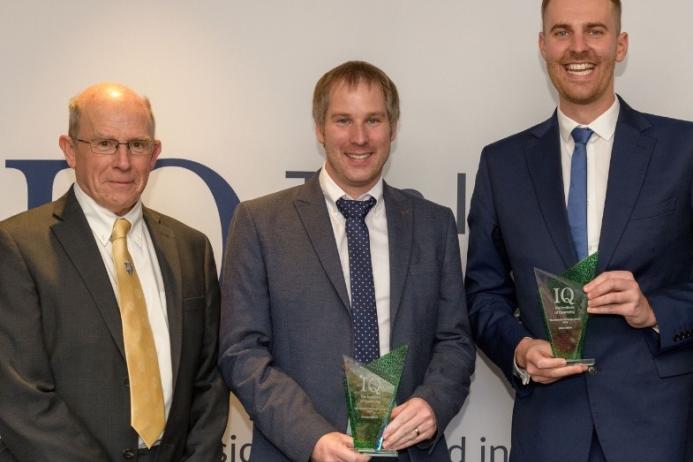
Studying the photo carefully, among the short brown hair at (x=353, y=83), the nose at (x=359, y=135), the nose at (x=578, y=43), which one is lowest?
the nose at (x=359, y=135)

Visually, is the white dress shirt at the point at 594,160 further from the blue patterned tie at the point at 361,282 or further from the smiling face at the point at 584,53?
the blue patterned tie at the point at 361,282

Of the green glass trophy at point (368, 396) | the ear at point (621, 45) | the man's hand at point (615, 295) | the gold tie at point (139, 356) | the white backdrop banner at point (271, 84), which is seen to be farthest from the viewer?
the white backdrop banner at point (271, 84)

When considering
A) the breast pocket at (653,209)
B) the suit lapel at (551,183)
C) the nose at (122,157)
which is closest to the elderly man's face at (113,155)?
the nose at (122,157)

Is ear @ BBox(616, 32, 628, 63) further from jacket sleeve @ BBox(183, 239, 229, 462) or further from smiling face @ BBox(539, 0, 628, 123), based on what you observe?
jacket sleeve @ BBox(183, 239, 229, 462)

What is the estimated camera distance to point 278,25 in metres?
4.21

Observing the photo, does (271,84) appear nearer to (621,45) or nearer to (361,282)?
(361,282)

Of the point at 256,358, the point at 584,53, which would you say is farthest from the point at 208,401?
the point at 584,53

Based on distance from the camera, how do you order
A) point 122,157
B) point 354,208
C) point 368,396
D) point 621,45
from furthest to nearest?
point 621,45
point 354,208
point 122,157
point 368,396

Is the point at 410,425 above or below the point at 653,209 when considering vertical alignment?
below

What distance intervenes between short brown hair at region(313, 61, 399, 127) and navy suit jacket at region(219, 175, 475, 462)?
30 centimetres

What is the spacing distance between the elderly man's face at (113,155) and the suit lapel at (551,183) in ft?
4.55

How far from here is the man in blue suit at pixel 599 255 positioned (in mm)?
2969

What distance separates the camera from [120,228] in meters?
3.07

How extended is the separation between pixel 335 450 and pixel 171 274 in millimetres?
875
